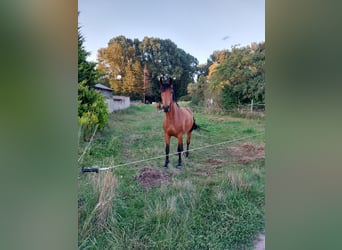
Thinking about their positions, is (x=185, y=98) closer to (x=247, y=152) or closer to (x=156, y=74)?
(x=156, y=74)

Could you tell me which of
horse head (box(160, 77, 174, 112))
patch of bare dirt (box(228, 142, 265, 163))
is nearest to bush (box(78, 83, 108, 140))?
horse head (box(160, 77, 174, 112))

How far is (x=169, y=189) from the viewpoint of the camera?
1.45 m

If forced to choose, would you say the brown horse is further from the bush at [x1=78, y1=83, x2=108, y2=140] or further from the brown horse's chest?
the bush at [x1=78, y1=83, x2=108, y2=140]

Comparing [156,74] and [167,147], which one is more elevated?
[156,74]

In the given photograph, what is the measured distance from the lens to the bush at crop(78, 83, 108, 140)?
4.52 ft

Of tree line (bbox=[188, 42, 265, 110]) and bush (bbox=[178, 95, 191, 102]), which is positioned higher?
tree line (bbox=[188, 42, 265, 110])

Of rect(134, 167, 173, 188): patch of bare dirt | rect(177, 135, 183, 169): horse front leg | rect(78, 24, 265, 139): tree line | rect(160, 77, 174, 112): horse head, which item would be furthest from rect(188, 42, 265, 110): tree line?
rect(134, 167, 173, 188): patch of bare dirt

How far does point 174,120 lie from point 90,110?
44 centimetres

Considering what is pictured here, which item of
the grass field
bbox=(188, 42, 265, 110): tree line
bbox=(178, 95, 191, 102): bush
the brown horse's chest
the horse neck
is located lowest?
the grass field

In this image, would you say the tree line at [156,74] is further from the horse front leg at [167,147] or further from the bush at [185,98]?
the horse front leg at [167,147]

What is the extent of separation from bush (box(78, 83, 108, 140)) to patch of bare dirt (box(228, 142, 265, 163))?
0.70 metres

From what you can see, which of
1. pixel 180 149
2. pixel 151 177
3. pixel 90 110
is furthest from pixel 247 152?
pixel 90 110

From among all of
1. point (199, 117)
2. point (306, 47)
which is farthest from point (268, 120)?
point (199, 117)

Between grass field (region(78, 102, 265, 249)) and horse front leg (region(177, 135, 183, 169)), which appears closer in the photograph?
grass field (region(78, 102, 265, 249))
